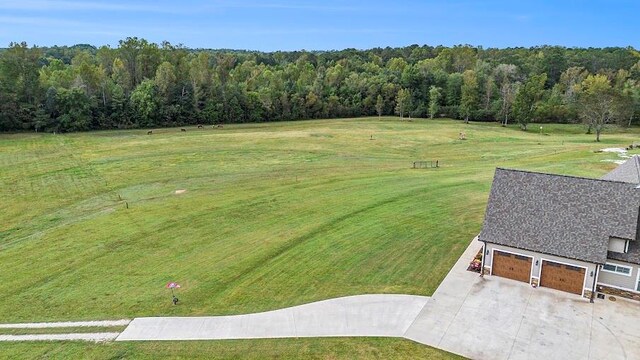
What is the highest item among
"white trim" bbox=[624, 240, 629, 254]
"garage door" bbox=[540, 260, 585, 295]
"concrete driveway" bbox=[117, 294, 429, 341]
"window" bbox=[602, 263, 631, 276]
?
"white trim" bbox=[624, 240, 629, 254]

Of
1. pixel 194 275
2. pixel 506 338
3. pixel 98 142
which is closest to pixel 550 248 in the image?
pixel 506 338

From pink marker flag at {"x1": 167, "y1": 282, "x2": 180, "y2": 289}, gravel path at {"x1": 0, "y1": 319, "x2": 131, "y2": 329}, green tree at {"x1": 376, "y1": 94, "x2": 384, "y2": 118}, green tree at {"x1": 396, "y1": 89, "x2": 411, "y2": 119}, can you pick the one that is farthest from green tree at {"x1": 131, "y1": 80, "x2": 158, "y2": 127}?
gravel path at {"x1": 0, "y1": 319, "x2": 131, "y2": 329}

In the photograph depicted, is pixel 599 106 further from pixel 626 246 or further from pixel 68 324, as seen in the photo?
pixel 68 324

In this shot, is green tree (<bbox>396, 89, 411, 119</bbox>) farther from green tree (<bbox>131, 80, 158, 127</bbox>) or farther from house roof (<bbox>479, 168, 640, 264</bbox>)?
house roof (<bbox>479, 168, 640, 264</bbox>)

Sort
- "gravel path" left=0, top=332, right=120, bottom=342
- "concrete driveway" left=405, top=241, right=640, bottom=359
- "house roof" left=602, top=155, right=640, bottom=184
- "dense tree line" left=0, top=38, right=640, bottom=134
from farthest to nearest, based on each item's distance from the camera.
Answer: "dense tree line" left=0, top=38, right=640, bottom=134, "house roof" left=602, top=155, right=640, bottom=184, "gravel path" left=0, top=332, right=120, bottom=342, "concrete driveway" left=405, top=241, right=640, bottom=359

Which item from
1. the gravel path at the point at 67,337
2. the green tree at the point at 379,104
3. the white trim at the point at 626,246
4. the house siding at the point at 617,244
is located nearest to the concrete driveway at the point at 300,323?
the gravel path at the point at 67,337

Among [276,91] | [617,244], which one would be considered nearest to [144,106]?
[276,91]

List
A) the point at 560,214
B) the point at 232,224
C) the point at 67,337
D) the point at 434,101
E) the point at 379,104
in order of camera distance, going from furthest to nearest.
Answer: the point at 379,104 → the point at 434,101 → the point at 232,224 → the point at 560,214 → the point at 67,337
